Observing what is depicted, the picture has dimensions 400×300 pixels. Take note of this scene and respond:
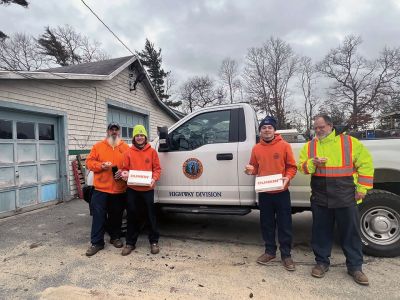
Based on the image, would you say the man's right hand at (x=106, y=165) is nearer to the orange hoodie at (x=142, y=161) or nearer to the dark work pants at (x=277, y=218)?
the orange hoodie at (x=142, y=161)

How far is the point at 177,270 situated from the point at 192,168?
1411 millimetres

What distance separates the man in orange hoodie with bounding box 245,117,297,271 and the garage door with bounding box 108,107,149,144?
7.83 m

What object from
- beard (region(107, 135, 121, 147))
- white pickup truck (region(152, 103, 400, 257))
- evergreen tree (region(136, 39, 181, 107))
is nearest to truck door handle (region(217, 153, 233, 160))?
white pickup truck (region(152, 103, 400, 257))

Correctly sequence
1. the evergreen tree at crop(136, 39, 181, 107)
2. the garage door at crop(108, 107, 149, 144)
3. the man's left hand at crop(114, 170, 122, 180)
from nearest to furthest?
1. the man's left hand at crop(114, 170, 122, 180)
2. the garage door at crop(108, 107, 149, 144)
3. the evergreen tree at crop(136, 39, 181, 107)

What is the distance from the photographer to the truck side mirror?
4391 millimetres

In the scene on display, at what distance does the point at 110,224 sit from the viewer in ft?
16.0

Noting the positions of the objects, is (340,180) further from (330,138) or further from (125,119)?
(125,119)

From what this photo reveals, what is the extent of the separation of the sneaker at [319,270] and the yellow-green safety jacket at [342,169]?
0.74 m

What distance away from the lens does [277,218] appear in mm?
3816

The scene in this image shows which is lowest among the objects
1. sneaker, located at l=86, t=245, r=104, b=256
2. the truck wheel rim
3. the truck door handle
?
sneaker, located at l=86, t=245, r=104, b=256

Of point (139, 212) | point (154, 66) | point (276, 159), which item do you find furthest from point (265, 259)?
point (154, 66)

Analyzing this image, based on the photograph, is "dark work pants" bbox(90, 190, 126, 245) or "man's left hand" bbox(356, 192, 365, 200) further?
"dark work pants" bbox(90, 190, 126, 245)

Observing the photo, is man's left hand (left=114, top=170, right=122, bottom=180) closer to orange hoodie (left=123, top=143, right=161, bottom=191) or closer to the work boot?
orange hoodie (left=123, top=143, right=161, bottom=191)

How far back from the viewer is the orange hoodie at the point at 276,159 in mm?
3701
